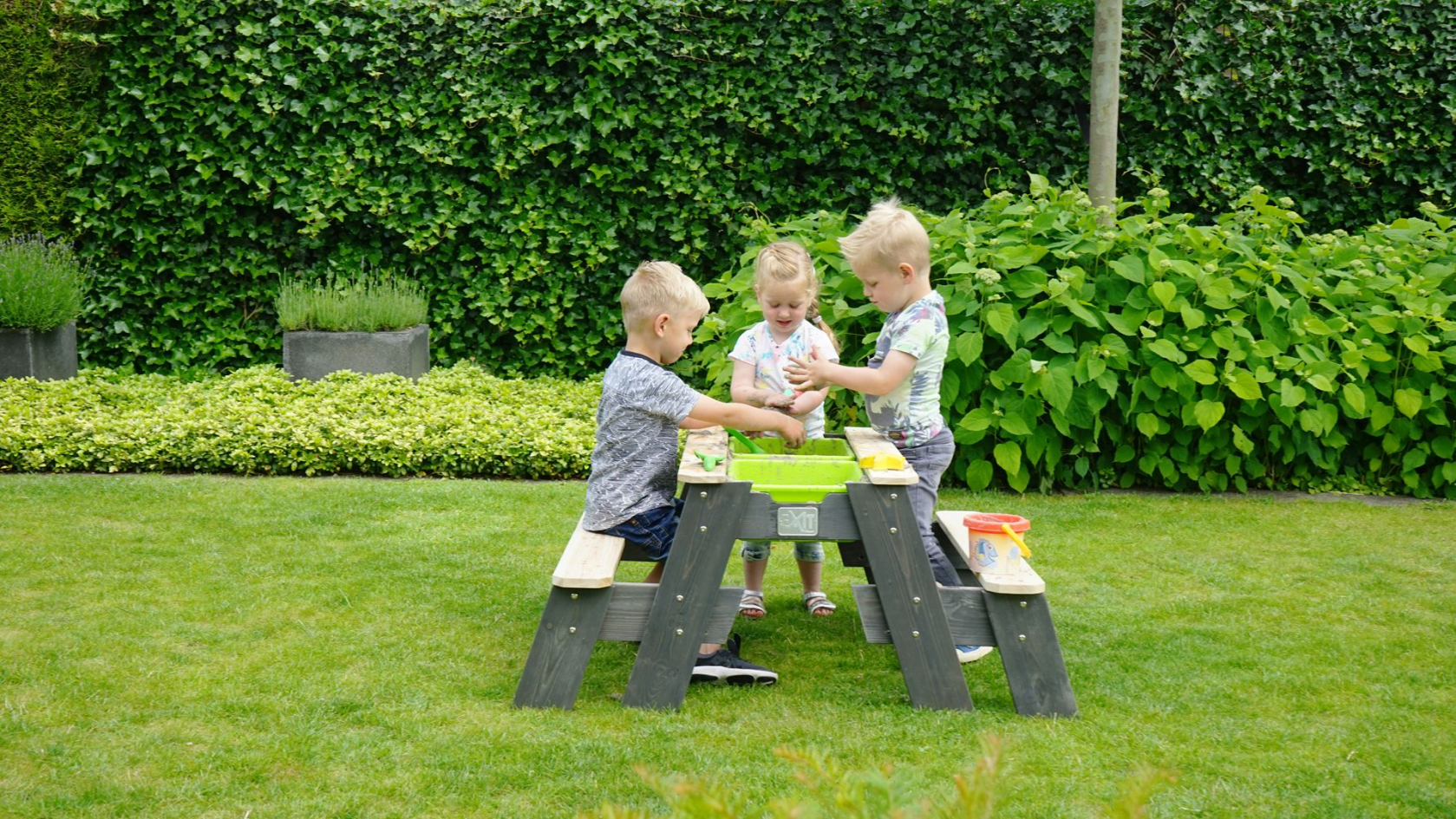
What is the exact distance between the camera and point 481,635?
399 cm

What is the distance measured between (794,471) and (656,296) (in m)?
0.69

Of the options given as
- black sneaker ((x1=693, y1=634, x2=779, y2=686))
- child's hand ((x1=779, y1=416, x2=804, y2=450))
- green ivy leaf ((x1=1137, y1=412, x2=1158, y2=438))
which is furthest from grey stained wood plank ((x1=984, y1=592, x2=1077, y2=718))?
green ivy leaf ((x1=1137, y1=412, x2=1158, y2=438))

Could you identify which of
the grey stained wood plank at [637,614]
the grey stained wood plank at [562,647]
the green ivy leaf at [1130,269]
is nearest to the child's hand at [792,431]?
the grey stained wood plank at [637,614]

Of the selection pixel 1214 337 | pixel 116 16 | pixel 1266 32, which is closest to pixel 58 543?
pixel 116 16

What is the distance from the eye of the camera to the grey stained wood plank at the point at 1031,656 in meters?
3.34

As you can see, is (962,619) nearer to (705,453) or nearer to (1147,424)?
(705,453)

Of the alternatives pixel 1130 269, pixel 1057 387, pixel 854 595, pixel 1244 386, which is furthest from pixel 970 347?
pixel 854 595

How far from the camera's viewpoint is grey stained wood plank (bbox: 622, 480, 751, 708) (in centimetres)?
337

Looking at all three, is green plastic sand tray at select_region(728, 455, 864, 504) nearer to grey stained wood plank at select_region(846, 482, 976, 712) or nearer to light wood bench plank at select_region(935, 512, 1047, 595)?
grey stained wood plank at select_region(846, 482, 976, 712)

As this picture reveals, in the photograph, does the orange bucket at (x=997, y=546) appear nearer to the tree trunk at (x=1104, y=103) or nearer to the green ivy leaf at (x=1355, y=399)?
the green ivy leaf at (x=1355, y=399)

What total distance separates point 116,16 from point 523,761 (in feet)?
23.5

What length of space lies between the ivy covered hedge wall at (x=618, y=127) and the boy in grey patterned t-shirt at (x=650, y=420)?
462 centimetres

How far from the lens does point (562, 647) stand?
3.35 meters

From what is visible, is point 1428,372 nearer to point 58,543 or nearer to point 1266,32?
point 1266,32
